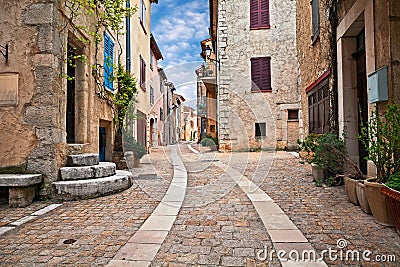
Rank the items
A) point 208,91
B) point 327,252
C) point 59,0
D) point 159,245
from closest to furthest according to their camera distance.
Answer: point 327,252 → point 159,245 → point 59,0 → point 208,91

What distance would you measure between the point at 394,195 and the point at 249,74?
11421 mm

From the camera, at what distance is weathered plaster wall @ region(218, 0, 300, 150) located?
13.3 meters

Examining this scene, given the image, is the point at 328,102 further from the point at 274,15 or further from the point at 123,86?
the point at 274,15

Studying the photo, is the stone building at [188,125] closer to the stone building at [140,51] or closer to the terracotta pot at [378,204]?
the stone building at [140,51]

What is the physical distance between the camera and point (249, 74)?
532 inches

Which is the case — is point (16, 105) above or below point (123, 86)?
below

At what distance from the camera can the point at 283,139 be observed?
1323 centimetres

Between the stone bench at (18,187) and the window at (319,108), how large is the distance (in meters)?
5.42

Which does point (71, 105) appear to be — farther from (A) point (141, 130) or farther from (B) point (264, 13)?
(B) point (264, 13)

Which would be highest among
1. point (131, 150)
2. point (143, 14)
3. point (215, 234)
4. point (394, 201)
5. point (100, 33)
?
point (143, 14)

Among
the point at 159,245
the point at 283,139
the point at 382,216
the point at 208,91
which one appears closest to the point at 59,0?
the point at 159,245

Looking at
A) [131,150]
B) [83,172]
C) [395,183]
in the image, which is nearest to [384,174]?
[395,183]

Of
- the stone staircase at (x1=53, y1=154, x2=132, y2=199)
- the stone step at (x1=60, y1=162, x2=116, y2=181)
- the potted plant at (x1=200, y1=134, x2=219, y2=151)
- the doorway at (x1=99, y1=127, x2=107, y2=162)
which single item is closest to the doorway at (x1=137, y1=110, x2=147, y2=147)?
the doorway at (x1=99, y1=127, x2=107, y2=162)

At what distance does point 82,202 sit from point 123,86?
13.0 feet
